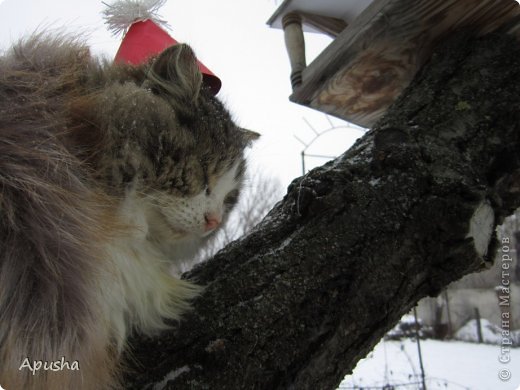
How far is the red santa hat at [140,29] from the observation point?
3.83 ft

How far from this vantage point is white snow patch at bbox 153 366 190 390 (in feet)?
2.17

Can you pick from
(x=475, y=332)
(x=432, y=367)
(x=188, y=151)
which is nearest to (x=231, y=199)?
(x=188, y=151)

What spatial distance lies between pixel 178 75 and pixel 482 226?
2.16 ft

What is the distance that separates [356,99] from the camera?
4.50 feet

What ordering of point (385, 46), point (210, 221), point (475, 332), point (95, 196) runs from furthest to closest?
point (475, 332) → point (385, 46) → point (210, 221) → point (95, 196)

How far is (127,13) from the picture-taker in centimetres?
126

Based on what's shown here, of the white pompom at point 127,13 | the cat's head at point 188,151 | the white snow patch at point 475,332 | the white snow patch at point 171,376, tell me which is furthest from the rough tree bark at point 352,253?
the white snow patch at point 475,332

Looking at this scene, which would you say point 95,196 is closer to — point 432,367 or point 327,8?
point 327,8

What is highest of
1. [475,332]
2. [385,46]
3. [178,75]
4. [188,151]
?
[385,46]

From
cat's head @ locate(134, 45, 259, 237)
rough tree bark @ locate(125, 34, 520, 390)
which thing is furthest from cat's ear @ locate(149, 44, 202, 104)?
rough tree bark @ locate(125, 34, 520, 390)

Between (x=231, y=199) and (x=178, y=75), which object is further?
(x=231, y=199)

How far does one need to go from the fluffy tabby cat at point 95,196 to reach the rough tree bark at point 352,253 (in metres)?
0.10

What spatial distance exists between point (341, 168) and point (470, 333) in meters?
3.46

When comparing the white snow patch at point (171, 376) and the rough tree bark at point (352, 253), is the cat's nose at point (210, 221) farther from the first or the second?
the white snow patch at point (171, 376)
